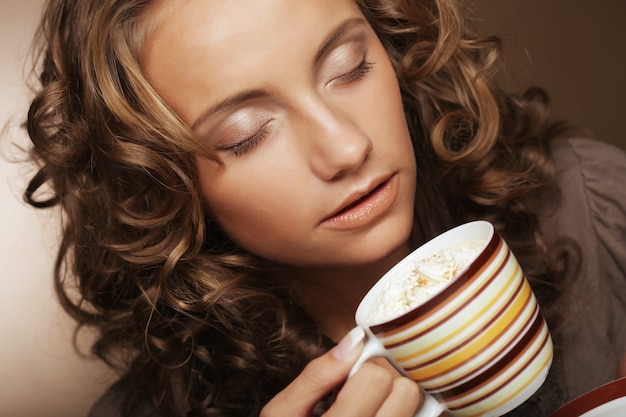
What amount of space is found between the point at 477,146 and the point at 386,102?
287 mm

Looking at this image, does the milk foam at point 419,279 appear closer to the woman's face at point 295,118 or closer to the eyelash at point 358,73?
the woman's face at point 295,118

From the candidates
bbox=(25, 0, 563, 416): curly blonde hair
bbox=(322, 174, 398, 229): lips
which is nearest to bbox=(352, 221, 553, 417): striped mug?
bbox=(322, 174, 398, 229): lips

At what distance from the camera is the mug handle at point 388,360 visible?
78 cm

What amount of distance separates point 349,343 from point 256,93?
36 cm

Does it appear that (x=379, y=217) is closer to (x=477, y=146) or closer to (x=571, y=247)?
(x=477, y=146)

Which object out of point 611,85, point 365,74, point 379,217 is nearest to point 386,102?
point 365,74

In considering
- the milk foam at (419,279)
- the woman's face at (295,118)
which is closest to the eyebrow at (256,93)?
the woman's face at (295,118)

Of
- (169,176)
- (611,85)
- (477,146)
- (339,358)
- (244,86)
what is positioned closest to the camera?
(339,358)

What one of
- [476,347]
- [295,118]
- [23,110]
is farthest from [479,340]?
[23,110]

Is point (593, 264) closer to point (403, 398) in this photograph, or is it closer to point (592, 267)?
point (592, 267)

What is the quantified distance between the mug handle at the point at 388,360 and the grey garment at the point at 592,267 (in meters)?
0.50

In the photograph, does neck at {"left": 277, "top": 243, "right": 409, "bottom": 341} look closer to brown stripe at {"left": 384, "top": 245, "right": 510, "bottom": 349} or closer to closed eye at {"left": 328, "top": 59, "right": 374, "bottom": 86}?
closed eye at {"left": 328, "top": 59, "right": 374, "bottom": 86}

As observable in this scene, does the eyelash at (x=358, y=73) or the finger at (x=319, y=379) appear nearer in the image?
the finger at (x=319, y=379)

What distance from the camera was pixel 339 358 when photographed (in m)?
0.81
